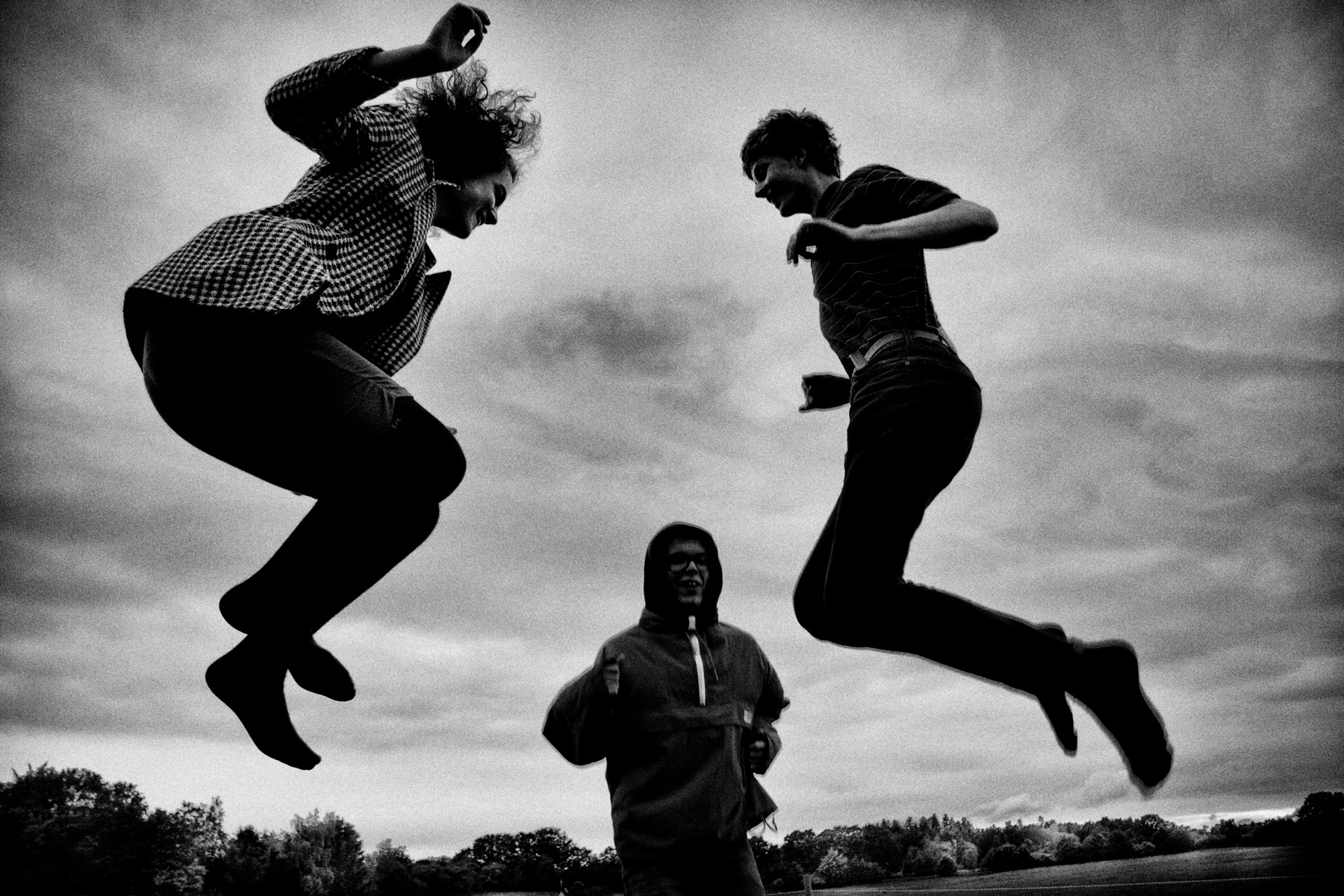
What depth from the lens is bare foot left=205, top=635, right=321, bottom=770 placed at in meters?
2.32

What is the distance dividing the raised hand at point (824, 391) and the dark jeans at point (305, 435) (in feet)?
3.91

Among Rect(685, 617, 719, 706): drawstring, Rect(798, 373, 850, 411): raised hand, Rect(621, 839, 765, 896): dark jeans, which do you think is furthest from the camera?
Rect(685, 617, 719, 706): drawstring

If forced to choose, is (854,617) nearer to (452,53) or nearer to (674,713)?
(452,53)

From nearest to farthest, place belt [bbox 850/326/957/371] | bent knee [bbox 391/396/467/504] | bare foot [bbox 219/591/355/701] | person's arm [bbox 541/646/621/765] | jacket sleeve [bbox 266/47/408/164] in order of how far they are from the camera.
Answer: jacket sleeve [bbox 266/47/408/164] → bent knee [bbox 391/396/467/504] → bare foot [bbox 219/591/355/701] → belt [bbox 850/326/957/371] → person's arm [bbox 541/646/621/765]

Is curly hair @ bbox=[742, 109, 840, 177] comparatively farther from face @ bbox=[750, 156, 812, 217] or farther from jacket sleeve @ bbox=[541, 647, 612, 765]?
jacket sleeve @ bbox=[541, 647, 612, 765]

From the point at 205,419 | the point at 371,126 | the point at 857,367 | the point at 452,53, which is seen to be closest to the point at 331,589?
the point at 205,419

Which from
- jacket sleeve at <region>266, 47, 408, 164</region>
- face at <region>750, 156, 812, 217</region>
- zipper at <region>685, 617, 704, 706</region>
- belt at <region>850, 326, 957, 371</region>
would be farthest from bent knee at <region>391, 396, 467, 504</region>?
zipper at <region>685, 617, 704, 706</region>

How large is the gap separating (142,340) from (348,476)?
58 cm

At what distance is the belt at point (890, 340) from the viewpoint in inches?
97.7

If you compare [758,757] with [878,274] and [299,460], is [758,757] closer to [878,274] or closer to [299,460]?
[878,274]

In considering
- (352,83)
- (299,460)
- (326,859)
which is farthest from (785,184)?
(326,859)

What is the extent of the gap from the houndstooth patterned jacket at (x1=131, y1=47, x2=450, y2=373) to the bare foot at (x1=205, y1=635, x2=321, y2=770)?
0.91 meters

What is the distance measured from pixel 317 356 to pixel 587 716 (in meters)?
2.59

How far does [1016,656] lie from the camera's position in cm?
254
